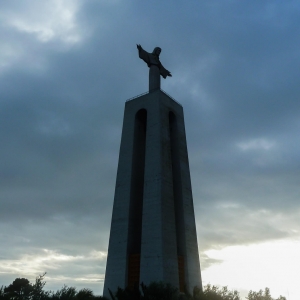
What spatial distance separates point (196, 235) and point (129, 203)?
753 centimetres

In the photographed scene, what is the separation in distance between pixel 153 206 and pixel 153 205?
0.10m

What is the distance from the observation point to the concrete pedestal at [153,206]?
28.9 metres

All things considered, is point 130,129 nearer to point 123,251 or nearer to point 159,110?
point 159,110

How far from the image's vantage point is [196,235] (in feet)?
110

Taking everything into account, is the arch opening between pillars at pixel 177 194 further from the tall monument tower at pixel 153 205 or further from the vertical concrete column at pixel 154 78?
the vertical concrete column at pixel 154 78

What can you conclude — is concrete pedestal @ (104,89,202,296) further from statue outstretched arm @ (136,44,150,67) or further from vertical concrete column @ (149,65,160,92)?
statue outstretched arm @ (136,44,150,67)

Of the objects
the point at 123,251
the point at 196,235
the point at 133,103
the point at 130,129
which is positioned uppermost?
the point at 133,103

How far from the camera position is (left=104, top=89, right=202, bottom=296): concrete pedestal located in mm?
28891

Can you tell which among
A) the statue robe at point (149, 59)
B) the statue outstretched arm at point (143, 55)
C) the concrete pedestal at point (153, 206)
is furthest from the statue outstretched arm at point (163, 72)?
the concrete pedestal at point (153, 206)

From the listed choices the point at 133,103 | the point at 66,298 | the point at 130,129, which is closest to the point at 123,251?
the point at 66,298

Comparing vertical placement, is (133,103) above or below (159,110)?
above

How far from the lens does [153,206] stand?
3036 cm

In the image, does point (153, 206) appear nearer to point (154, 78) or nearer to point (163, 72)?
point (154, 78)

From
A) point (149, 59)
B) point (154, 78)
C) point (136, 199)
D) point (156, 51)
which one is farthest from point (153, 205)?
point (156, 51)
